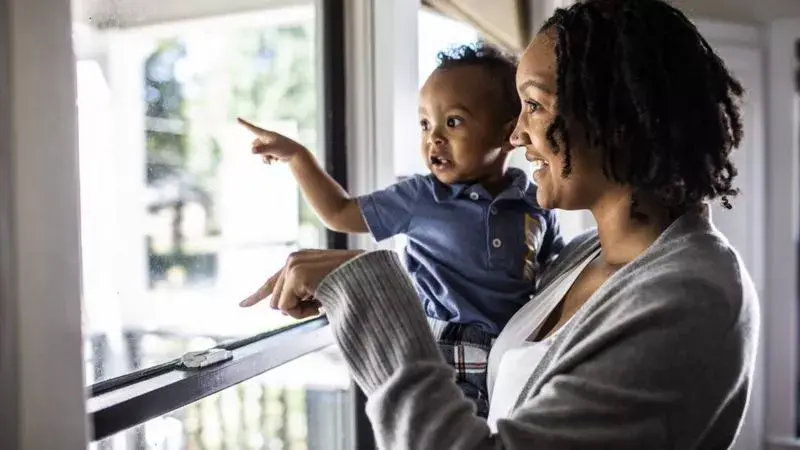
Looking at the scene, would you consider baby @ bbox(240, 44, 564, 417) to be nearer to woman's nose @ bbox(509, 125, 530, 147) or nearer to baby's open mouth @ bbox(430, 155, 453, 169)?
A: baby's open mouth @ bbox(430, 155, 453, 169)

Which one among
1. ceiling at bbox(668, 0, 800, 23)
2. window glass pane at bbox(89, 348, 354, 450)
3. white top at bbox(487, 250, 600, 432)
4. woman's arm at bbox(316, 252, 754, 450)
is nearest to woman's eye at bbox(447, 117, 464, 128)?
white top at bbox(487, 250, 600, 432)

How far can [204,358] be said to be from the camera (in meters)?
0.83

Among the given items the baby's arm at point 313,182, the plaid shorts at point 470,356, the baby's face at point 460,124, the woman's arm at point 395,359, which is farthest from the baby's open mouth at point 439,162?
the woman's arm at point 395,359

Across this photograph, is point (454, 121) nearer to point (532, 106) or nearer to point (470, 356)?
point (532, 106)

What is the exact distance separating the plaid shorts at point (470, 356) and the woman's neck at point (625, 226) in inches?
9.0

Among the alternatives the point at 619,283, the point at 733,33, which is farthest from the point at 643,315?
the point at 733,33

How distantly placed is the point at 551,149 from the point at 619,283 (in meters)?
0.18

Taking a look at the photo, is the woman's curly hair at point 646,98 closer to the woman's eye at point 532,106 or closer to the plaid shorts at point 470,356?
the woman's eye at point 532,106

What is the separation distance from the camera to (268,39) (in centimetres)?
117

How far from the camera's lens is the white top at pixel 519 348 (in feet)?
2.63

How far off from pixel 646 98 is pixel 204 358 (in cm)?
60

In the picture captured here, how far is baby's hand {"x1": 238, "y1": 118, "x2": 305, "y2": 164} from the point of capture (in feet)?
3.13

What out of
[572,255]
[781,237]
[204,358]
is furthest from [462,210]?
[781,237]

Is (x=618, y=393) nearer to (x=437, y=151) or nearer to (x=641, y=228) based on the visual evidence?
(x=641, y=228)
